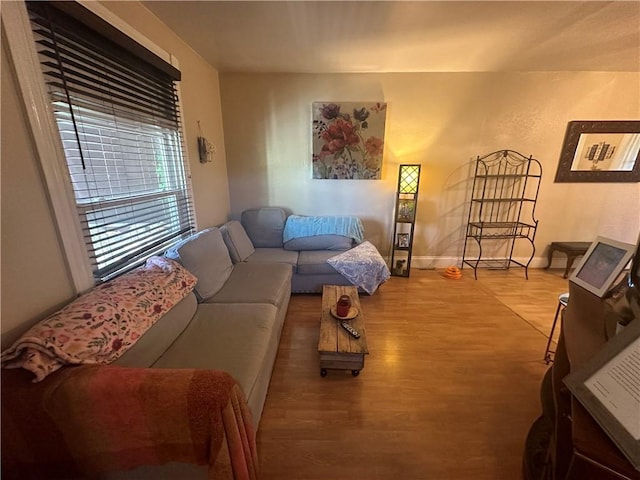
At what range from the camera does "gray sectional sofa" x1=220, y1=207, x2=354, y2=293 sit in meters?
2.74

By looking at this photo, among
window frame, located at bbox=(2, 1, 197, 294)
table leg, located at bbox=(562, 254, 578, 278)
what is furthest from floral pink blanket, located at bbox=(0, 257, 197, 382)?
table leg, located at bbox=(562, 254, 578, 278)

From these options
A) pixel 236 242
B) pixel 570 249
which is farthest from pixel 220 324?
pixel 570 249

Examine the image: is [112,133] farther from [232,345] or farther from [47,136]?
[232,345]

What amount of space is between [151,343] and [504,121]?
4.12 meters

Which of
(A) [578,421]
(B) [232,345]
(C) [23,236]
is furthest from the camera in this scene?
(B) [232,345]

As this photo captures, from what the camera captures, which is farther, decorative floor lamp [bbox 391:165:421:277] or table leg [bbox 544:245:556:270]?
table leg [bbox 544:245:556:270]

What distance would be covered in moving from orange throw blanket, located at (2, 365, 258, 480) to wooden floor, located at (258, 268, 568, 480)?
0.57 metres

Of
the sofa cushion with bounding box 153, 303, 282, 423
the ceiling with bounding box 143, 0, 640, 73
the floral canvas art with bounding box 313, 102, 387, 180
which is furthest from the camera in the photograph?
the floral canvas art with bounding box 313, 102, 387, 180

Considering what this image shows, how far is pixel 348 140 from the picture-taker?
3.24 m

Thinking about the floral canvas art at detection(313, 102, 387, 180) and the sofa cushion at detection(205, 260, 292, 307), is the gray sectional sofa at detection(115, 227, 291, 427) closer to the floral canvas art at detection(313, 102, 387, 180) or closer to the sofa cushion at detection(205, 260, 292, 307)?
the sofa cushion at detection(205, 260, 292, 307)

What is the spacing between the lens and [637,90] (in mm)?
3029

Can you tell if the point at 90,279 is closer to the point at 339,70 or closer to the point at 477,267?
the point at 339,70

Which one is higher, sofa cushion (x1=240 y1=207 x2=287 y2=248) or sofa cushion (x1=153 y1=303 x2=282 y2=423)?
sofa cushion (x1=240 y1=207 x2=287 y2=248)

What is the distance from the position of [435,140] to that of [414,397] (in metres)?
2.89
